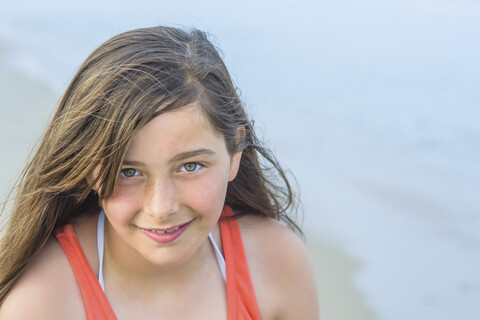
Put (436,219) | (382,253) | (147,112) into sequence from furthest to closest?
(436,219), (382,253), (147,112)

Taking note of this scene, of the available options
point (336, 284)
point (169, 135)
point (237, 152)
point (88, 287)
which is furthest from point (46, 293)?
point (336, 284)

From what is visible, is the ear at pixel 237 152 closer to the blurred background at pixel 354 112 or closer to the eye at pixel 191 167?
the eye at pixel 191 167

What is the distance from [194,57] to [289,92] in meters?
4.27

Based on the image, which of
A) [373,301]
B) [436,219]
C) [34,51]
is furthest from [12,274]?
[34,51]

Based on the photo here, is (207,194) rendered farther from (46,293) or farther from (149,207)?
(46,293)

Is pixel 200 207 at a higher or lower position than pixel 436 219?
higher

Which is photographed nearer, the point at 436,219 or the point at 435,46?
the point at 436,219

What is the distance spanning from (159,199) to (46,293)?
1.44 ft

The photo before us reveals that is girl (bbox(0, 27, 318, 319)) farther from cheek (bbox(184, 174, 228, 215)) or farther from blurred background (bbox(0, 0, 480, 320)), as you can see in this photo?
blurred background (bbox(0, 0, 480, 320))

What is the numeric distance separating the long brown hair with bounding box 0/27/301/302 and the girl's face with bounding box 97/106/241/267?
1.4 inches

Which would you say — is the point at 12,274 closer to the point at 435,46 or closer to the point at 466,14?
the point at 435,46

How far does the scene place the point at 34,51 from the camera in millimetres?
7188

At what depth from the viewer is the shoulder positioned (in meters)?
1.92

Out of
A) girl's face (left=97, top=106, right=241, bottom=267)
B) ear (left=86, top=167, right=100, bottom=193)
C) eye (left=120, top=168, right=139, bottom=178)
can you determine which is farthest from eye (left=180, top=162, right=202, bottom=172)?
ear (left=86, top=167, right=100, bottom=193)
